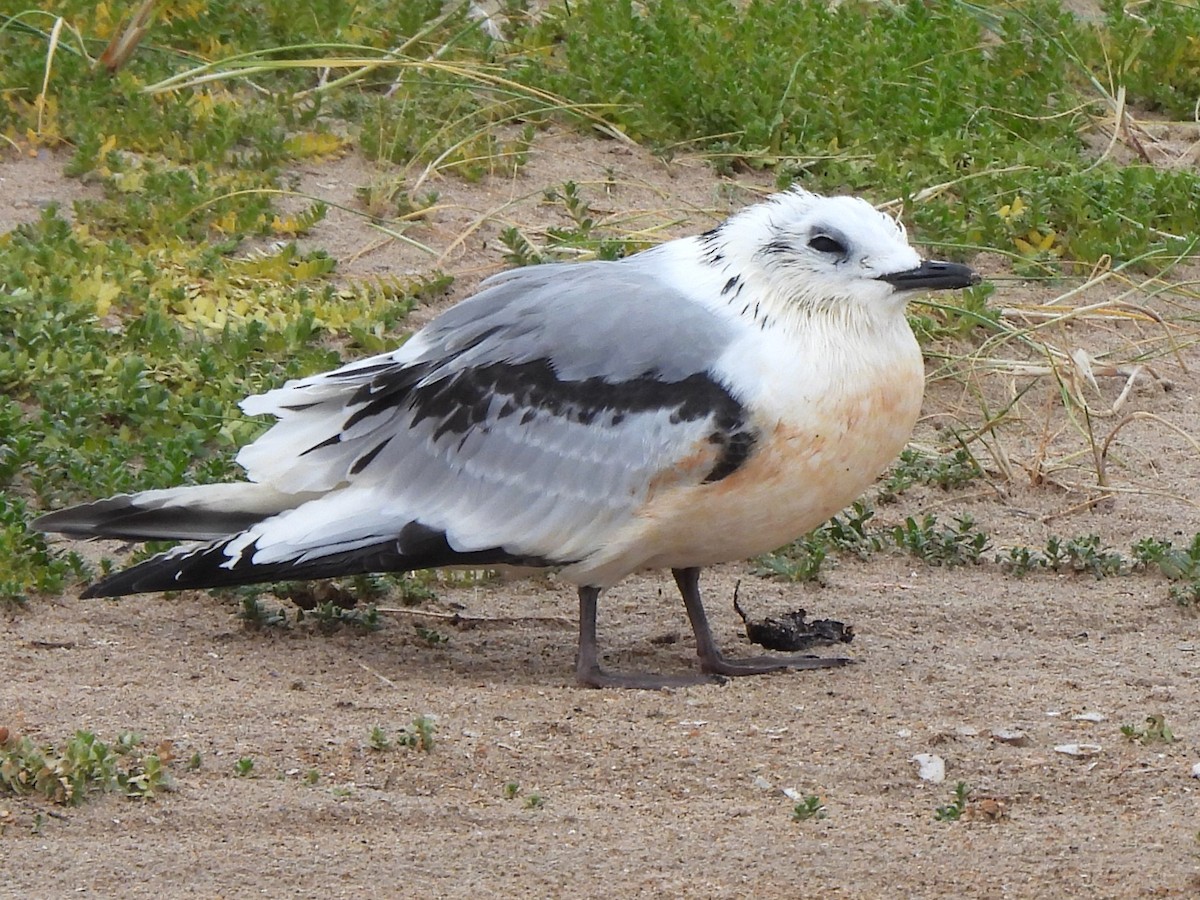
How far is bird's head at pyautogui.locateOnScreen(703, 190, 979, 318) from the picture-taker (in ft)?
16.3

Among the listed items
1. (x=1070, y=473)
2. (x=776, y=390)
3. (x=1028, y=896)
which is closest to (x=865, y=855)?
(x=1028, y=896)

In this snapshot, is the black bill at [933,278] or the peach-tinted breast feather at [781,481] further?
the black bill at [933,278]

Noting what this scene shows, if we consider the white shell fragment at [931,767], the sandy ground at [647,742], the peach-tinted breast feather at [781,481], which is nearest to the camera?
the sandy ground at [647,742]

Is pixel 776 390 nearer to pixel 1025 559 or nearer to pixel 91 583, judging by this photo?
pixel 1025 559

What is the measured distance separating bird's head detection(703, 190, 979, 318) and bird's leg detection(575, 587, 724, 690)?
976 millimetres

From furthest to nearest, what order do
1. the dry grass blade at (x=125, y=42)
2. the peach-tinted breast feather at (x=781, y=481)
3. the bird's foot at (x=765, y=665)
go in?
the dry grass blade at (x=125, y=42) → the bird's foot at (x=765, y=665) → the peach-tinted breast feather at (x=781, y=481)

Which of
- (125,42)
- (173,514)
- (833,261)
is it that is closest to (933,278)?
(833,261)

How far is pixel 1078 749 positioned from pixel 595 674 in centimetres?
127

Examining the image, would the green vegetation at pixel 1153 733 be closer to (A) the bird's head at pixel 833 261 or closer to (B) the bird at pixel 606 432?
(B) the bird at pixel 606 432

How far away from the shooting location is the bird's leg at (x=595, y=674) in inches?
199

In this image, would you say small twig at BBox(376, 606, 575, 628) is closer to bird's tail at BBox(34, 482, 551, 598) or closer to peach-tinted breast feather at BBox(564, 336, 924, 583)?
bird's tail at BBox(34, 482, 551, 598)

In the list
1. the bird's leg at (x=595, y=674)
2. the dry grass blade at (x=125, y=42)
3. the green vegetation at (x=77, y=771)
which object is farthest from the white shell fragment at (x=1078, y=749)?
the dry grass blade at (x=125, y=42)

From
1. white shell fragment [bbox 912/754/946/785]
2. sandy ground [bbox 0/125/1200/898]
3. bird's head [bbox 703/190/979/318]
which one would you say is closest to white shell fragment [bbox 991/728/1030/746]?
sandy ground [bbox 0/125/1200/898]

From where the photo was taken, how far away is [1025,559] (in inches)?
235
